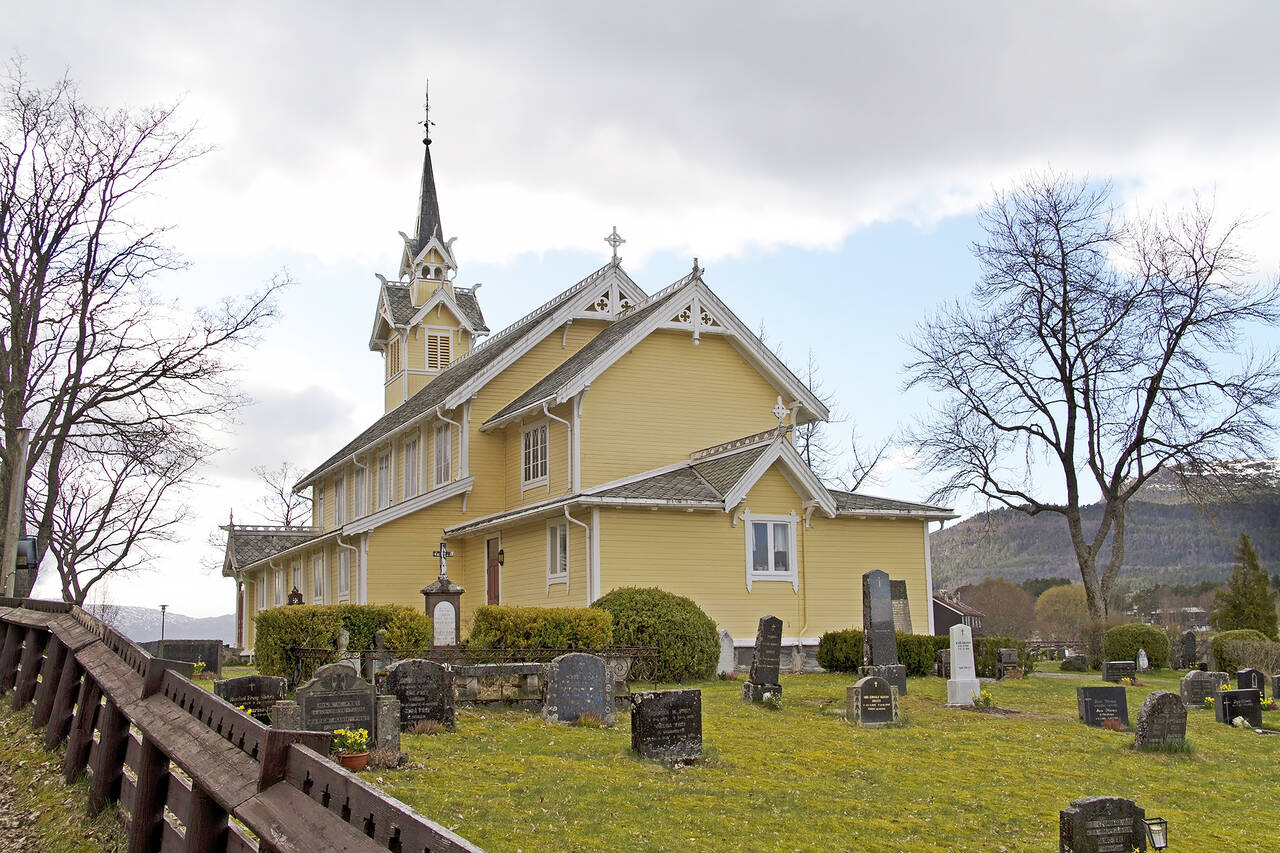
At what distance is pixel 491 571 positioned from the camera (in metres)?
29.2

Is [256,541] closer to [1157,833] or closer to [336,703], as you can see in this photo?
[336,703]

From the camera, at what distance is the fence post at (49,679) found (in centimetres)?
1124

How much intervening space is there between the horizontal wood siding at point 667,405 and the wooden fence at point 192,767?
54.3 ft

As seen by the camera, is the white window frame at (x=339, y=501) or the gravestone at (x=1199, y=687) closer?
the gravestone at (x=1199, y=687)

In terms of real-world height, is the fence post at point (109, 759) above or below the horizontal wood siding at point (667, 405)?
below

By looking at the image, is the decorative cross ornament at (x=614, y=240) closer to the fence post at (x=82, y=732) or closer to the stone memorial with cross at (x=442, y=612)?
the stone memorial with cross at (x=442, y=612)

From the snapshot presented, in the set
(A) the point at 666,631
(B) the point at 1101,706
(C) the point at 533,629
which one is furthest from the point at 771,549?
(B) the point at 1101,706

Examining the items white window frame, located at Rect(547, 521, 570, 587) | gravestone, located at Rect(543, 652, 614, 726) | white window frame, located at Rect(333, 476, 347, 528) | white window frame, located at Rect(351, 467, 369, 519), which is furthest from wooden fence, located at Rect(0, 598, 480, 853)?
white window frame, located at Rect(333, 476, 347, 528)

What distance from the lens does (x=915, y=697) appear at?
65.7ft

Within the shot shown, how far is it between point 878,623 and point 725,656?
3927 mm

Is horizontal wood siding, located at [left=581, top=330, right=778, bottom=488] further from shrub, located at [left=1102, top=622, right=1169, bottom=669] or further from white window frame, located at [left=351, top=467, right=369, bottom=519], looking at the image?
white window frame, located at [left=351, top=467, right=369, bottom=519]

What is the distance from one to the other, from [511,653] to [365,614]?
10.6 ft

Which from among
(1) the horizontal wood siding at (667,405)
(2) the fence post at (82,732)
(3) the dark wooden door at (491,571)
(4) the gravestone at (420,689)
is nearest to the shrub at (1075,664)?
(1) the horizontal wood siding at (667,405)

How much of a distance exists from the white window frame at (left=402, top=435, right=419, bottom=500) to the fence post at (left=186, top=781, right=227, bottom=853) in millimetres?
28305
